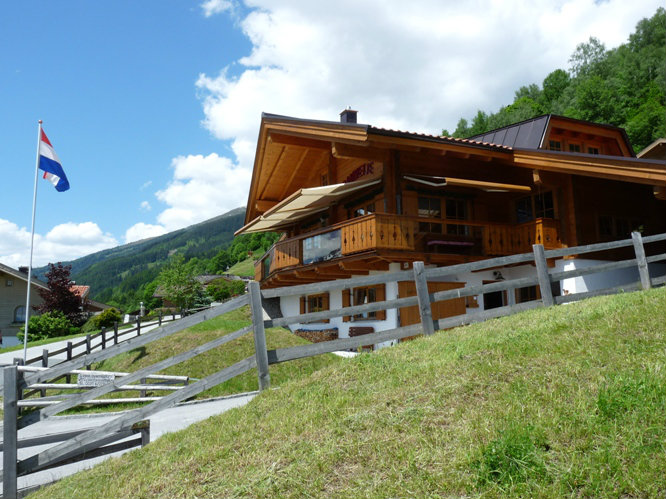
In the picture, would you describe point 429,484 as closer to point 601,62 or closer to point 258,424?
point 258,424

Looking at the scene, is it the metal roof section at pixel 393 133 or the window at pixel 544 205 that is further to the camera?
the window at pixel 544 205

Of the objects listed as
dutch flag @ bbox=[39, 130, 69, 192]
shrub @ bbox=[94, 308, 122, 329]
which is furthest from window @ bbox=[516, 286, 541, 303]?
shrub @ bbox=[94, 308, 122, 329]

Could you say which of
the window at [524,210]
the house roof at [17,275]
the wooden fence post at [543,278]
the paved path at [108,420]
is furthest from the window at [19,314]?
the wooden fence post at [543,278]

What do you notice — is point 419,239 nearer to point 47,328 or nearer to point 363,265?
point 363,265

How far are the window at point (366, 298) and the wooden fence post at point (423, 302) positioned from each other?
728cm

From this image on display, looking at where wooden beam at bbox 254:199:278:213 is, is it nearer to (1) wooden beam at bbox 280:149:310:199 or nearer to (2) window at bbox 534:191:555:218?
(1) wooden beam at bbox 280:149:310:199

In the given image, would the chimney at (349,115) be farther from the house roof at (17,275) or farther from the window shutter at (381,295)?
the house roof at (17,275)

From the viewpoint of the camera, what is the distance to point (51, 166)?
17000 mm

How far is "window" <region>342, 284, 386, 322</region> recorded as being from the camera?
15961 millimetres

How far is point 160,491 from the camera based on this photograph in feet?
13.3

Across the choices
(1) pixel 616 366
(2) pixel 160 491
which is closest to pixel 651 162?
(1) pixel 616 366

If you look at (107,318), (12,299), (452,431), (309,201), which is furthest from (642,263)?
(12,299)

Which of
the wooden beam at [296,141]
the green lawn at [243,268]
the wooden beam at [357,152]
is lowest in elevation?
the wooden beam at [357,152]

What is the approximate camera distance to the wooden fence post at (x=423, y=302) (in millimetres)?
7785
